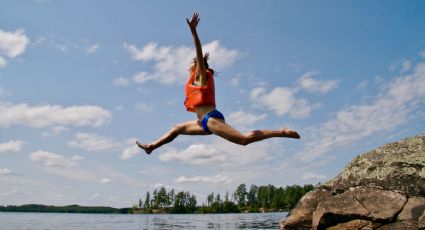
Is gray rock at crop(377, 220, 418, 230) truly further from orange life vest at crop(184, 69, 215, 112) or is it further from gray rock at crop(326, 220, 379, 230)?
orange life vest at crop(184, 69, 215, 112)

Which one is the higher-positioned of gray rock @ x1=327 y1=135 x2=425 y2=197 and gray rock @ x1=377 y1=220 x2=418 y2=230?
gray rock @ x1=327 y1=135 x2=425 y2=197

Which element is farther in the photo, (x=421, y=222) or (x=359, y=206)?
(x=359, y=206)

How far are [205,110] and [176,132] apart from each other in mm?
986

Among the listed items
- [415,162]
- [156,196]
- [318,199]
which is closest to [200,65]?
[415,162]

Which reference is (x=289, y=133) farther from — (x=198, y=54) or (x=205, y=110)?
(x=198, y=54)

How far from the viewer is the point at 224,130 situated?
6.83 m

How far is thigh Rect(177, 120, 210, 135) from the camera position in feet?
24.1

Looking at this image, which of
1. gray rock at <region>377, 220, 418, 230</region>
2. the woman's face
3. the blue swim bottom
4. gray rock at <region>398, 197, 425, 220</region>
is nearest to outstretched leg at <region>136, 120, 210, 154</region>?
the blue swim bottom

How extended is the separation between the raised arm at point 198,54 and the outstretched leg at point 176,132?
0.84 metres

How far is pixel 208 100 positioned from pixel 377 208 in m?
10.4

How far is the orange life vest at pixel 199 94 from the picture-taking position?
279 inches

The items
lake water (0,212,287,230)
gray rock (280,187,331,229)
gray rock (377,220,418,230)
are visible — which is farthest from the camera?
lake water (0,212,287,230)

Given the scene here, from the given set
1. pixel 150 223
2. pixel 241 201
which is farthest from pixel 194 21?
pixel 241 201

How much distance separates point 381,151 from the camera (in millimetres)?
16828
